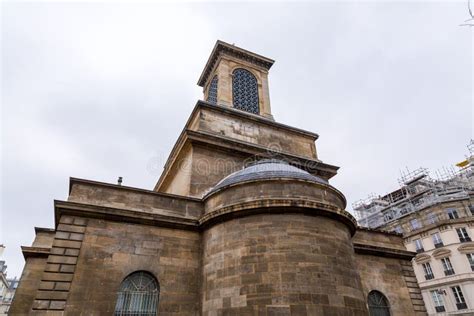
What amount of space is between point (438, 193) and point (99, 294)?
42.7m

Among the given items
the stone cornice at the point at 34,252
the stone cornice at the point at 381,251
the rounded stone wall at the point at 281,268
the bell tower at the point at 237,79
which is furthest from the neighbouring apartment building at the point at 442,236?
the stone cornice at the point at 34,252

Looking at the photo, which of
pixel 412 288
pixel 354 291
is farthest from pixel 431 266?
pixel 354 291

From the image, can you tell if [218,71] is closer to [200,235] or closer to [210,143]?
[210,143]

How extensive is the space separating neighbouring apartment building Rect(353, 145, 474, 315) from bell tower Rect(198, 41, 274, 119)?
2566cm

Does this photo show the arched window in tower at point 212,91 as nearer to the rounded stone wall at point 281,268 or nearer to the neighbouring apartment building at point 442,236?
the rounded stone wall at point 281,268

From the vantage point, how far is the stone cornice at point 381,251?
575 inches

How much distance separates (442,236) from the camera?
3412 cm

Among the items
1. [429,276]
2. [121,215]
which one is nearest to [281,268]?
[121,215]

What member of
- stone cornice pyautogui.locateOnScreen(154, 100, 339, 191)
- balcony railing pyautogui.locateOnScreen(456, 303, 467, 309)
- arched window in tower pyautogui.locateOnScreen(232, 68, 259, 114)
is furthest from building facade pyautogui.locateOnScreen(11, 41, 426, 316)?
balcony railing pyautogui.locateOnScreen(456, 303, 467, 309)

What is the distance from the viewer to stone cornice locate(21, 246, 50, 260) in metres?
15.3

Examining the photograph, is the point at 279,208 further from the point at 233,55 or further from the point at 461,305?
the point at 461,305

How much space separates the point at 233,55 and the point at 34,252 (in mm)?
20149

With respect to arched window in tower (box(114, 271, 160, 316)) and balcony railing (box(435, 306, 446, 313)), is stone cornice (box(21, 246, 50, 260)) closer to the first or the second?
arched window in tower (box(114, 271, 160, 316))

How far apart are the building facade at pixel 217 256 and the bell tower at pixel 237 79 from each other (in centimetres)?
1005
